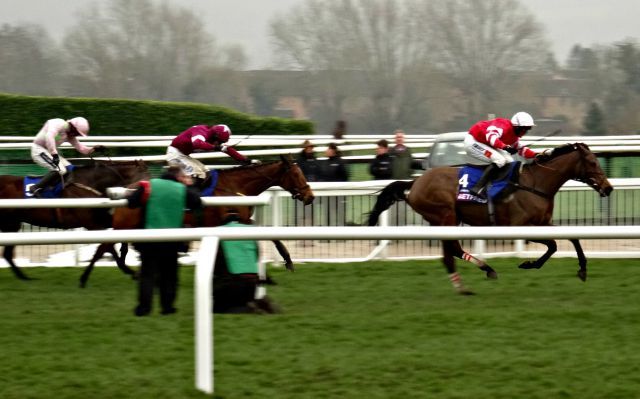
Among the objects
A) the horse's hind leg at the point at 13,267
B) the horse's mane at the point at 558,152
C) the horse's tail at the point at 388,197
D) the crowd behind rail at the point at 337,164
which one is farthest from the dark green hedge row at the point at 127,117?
the horse's mane at the point at 558,152

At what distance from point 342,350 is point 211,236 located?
0.85 metres

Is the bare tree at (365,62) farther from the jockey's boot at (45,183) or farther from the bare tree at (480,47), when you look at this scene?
the jockey's boot at (45,183)

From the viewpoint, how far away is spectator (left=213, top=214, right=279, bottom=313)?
5.84 meters

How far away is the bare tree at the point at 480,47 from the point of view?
116ft

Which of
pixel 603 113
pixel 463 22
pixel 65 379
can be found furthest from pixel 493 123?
pixel 463 22

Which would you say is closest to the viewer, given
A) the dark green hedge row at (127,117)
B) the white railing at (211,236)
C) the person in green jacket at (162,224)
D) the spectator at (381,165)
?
the white railing at (211,236)

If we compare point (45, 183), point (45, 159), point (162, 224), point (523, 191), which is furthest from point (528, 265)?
point (45, 159)

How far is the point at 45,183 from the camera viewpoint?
978 centimetres

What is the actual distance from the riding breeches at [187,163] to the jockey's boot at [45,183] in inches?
40.7

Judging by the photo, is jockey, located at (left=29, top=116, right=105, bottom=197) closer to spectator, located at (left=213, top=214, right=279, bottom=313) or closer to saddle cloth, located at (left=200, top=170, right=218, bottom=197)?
saddle cloth, located at (left=200, top=170, right=218, bottom=197)

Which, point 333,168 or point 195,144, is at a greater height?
point 195,144

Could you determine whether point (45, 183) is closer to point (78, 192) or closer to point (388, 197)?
point (78, 192)

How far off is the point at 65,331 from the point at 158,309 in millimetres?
767

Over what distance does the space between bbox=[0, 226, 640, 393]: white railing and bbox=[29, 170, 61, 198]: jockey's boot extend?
5.20 meters
